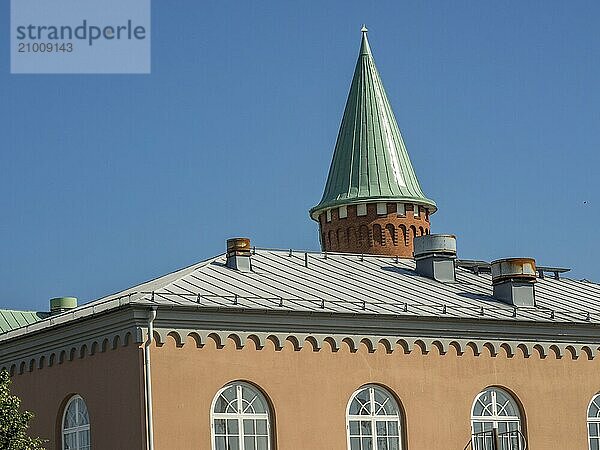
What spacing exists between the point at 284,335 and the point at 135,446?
17.1 feet

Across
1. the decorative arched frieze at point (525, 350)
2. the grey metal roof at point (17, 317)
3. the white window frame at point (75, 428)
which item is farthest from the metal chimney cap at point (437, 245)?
the grey metal roof at point (17, 317)

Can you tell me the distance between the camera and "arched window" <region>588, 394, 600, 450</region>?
148 feet

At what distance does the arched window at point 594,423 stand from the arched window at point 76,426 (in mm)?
15417

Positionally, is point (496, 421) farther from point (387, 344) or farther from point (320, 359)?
point (320, 359)

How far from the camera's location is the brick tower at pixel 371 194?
58.6 m

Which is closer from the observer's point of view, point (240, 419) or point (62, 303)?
point (240, 419)

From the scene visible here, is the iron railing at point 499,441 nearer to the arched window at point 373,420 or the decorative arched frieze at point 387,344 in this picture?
the arched window at point 373,420

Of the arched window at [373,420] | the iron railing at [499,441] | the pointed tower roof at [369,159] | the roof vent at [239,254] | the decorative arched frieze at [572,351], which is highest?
the pointed tower roof at [369,159]

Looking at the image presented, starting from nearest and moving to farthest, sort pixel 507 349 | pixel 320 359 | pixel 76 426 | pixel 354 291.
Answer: pixel 320 359
pixel 76 426
pixel 507 349
pixel 354 291

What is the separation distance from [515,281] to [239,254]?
28.6 ft

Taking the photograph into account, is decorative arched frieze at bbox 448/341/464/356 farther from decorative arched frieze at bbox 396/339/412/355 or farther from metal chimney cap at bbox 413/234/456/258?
metal chimney cap at bbox 413/234/456/258

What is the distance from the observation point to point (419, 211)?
2328 inches

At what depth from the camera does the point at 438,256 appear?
47.9 m

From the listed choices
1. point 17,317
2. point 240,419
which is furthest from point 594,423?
point 17,317
